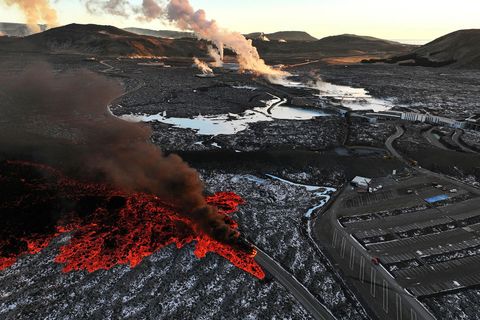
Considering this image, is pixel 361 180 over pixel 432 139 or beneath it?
over

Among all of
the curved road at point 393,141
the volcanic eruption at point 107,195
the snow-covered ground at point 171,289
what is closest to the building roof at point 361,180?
the curved road at point 393,141

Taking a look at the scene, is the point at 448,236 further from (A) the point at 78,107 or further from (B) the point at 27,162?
(A) the point at 78,107

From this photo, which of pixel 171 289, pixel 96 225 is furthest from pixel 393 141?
pixel 96 225

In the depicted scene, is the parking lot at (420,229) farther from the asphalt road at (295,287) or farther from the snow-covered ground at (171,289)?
the asphalt road at (295,287)

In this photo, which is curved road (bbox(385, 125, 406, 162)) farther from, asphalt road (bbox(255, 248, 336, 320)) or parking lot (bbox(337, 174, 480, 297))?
asphalt road (bbox(255, 248, 336, 320))

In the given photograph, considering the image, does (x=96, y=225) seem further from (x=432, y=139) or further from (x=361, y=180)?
(x=432, y=139)
